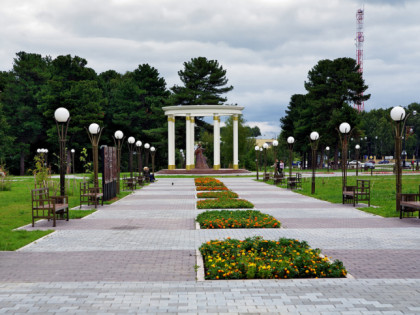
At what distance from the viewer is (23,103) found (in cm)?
5734

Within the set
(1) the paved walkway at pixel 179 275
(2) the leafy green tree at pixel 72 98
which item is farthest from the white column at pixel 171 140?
(1) the paved walkway at pixel 179 275

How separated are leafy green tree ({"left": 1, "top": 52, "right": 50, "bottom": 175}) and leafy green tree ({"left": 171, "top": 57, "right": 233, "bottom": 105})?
1777 cm

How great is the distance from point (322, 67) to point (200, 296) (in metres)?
58.9

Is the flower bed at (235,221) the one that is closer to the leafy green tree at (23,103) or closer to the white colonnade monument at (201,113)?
the white colonnade monument at (201,113)

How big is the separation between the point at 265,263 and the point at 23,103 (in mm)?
57062

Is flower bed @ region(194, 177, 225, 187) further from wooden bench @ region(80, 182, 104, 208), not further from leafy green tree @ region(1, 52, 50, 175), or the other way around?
leafy green tree @ region(1, 52, 50, 175)

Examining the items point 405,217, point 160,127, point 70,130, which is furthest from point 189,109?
point 405,217

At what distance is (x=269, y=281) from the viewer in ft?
20.2

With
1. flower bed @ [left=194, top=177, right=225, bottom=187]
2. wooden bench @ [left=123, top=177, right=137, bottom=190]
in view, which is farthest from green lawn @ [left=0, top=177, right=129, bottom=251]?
flower bed @ [left=194, top=177, right=225, bottom=187]

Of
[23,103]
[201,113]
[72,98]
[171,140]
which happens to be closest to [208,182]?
[201,113]

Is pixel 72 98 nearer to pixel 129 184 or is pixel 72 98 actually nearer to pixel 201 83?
pixel 201 83

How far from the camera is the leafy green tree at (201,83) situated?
5862cm

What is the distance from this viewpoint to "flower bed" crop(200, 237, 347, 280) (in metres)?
6.36

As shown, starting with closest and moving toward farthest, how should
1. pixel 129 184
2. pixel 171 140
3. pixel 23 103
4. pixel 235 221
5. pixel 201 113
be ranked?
1. pixel 235 221
2. pixel 129 184
3. pixel 201 113
4. pixel 171 140
5. pixel 23 103
